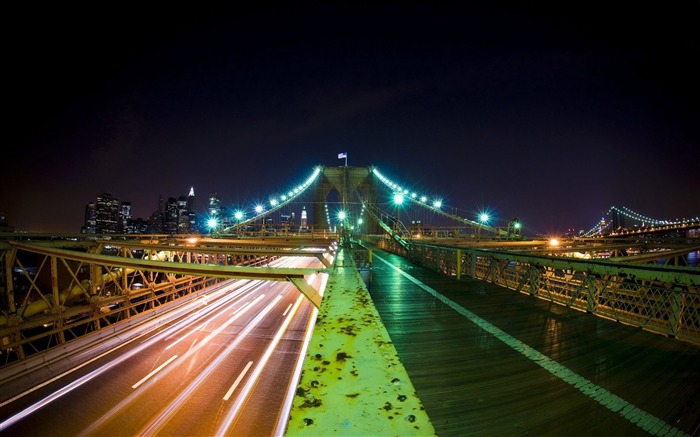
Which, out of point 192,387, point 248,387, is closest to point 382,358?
point 248,387

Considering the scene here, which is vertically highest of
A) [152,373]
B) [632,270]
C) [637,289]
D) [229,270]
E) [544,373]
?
[229,270]

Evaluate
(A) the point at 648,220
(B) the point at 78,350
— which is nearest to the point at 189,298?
(B) the point at 78,350

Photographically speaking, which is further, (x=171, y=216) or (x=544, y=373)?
(x=171, y=216)

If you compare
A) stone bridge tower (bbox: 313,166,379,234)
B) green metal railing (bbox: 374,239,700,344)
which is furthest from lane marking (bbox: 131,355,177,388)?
stone bridge tower (bbox: 313,166,379,234)

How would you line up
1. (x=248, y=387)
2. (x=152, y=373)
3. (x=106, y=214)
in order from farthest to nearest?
(x=106, y=214) → (x=152, y=373) → (x=248, y=387)

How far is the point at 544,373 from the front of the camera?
2936 mm

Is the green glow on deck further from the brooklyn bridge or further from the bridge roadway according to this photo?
the bridge roadway

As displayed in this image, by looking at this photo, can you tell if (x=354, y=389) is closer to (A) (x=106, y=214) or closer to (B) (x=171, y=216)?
(A) (x=106, y=214)

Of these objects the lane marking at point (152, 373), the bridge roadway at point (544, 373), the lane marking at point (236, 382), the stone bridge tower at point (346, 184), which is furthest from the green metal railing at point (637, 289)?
the stone bridge tower at point (346, 184)

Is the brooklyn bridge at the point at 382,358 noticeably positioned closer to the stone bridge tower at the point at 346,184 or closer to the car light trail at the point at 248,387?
the car light trail at the point at 248,387

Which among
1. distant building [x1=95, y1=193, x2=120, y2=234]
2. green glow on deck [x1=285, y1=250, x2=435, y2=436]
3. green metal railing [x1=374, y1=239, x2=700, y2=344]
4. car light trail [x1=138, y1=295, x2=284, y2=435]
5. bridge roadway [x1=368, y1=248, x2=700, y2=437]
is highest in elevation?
distant building [x1=95, y1=193, x2=120, y2=234]

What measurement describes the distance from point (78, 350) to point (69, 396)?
262 centimetres

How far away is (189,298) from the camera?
15.9 metres

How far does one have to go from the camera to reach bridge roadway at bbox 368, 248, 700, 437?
2.23 metres
